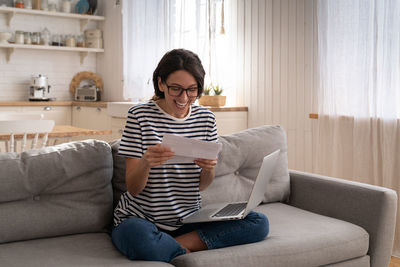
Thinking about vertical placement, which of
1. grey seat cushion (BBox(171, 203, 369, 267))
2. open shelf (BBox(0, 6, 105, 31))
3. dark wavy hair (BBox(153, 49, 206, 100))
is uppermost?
open shelf (BBox(0, 6, 105, 31))

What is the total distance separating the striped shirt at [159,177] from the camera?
6.17ft

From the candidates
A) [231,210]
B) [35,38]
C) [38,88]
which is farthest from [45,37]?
[231,210]

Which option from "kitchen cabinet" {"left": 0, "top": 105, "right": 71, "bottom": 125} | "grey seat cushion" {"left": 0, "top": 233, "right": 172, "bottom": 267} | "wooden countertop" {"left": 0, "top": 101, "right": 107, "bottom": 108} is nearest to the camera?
"grey seat cushion" {"left": 0, "top": 233, "right": 172, "bottom": 267}

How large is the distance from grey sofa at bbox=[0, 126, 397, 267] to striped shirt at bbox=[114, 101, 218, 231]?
0.56 feet

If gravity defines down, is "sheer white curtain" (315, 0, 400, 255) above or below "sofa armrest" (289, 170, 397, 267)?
above

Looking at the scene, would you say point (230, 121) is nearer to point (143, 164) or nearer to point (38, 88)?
point (38, 88)

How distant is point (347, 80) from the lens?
338 cm

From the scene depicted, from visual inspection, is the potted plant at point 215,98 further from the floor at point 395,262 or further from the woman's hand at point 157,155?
the woman's hand at point 157,155

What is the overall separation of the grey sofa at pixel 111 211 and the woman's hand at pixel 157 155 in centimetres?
35

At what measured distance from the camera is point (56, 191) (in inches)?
77.7

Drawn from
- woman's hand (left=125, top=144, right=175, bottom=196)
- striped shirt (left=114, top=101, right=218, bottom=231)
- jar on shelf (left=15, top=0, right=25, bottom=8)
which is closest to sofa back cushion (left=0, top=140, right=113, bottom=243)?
striped shirt (left=114, top=101, right=218, bottom=231)

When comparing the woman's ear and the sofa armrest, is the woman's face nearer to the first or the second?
the woman's ear

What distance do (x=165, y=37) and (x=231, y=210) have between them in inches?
135

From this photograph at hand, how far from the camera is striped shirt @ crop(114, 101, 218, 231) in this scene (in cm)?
188
